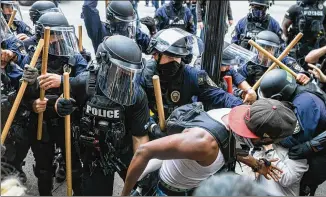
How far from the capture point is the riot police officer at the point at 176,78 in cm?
347

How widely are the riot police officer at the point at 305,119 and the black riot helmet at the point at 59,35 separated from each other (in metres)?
1.72

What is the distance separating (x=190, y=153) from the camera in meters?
2.27

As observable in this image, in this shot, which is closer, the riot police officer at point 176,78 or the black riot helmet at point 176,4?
the riot police officer at point 176,78

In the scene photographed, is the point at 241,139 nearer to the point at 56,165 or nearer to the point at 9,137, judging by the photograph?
the point at 9,137

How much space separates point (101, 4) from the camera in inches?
595

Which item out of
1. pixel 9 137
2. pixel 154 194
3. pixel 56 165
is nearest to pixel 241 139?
pixel 154 194

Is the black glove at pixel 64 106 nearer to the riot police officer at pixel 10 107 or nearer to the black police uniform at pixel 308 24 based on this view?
the riot police officer at pixel 10 107

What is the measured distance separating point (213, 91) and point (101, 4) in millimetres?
12337

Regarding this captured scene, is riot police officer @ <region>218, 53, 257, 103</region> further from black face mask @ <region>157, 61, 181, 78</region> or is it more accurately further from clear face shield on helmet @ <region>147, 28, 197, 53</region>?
black face mask @ <region>157, 61, 181, 78</region>

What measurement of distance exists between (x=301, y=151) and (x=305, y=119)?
24 centimetres

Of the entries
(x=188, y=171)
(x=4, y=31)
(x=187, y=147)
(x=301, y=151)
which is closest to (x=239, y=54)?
(x=301, y=151)

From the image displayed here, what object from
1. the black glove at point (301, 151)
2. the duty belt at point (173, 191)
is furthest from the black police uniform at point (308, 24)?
the duty belt at point (173, 191)

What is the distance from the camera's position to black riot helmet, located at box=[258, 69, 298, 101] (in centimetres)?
324

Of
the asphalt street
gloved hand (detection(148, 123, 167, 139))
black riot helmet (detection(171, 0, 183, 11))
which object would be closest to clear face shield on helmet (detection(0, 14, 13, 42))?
the asphalt street
